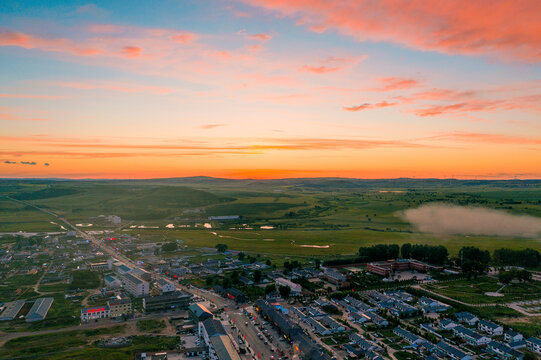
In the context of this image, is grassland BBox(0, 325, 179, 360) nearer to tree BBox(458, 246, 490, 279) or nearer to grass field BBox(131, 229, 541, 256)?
grass field BBox(131, 229, 541, 256)

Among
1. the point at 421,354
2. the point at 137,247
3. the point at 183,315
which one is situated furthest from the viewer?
the point at 137,247

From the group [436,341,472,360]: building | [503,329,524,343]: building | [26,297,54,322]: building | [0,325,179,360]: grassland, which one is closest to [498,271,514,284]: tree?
[503,329,524,343]: building

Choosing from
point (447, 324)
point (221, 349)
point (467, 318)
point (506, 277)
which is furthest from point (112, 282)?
point (506, 277)

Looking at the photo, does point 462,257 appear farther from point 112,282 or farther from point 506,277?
point 112,282

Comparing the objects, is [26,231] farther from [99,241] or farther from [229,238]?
[229,238]

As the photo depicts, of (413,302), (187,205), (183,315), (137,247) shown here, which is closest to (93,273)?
(137,247)

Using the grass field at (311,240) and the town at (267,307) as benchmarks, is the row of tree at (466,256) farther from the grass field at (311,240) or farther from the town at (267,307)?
the grass field at (311,240)
